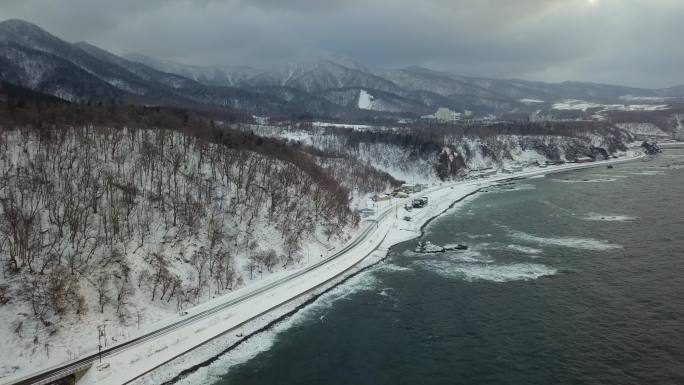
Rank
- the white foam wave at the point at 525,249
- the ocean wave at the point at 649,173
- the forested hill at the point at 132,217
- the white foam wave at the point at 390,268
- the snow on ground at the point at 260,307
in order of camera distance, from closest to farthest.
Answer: the snow on ground at the point at 260,307 < the forested hill at the point at 132,217 < the white foam wave at the point at 390,268 < the white foam wave at the point at 525,249 < the ocean wave at the point at 649,173

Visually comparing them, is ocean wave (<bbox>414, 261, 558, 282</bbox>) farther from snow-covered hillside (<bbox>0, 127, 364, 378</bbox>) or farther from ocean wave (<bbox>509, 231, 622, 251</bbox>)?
snow-covered hillside (<bbox>0, 127, 364, 378</bbox>)

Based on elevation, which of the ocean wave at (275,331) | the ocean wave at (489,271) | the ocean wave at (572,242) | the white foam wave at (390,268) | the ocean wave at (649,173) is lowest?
the ocean wave at (275,331)

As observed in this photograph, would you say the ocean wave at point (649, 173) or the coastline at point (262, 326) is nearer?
the coastline at point (262, 326)

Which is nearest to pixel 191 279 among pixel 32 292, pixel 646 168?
pixel 32 292

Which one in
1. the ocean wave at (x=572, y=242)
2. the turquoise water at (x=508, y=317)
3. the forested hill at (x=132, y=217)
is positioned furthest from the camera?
the ocean wave at (x=572, y=242)

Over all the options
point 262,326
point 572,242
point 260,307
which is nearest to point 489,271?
point 572,242

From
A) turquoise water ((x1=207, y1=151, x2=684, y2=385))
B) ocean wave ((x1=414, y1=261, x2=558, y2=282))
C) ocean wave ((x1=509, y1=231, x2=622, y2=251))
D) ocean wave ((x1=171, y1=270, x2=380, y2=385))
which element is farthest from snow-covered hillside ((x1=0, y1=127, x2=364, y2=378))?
ocean wave ((x1=509, y1=231, x2=622, y2=251))

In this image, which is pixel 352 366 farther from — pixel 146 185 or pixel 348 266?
pixel 146 185

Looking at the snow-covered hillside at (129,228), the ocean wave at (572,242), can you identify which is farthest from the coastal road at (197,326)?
the ocean wave at (572,242)

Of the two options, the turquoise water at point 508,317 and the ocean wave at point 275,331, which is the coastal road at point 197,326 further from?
the turquoise water at point 508,317
